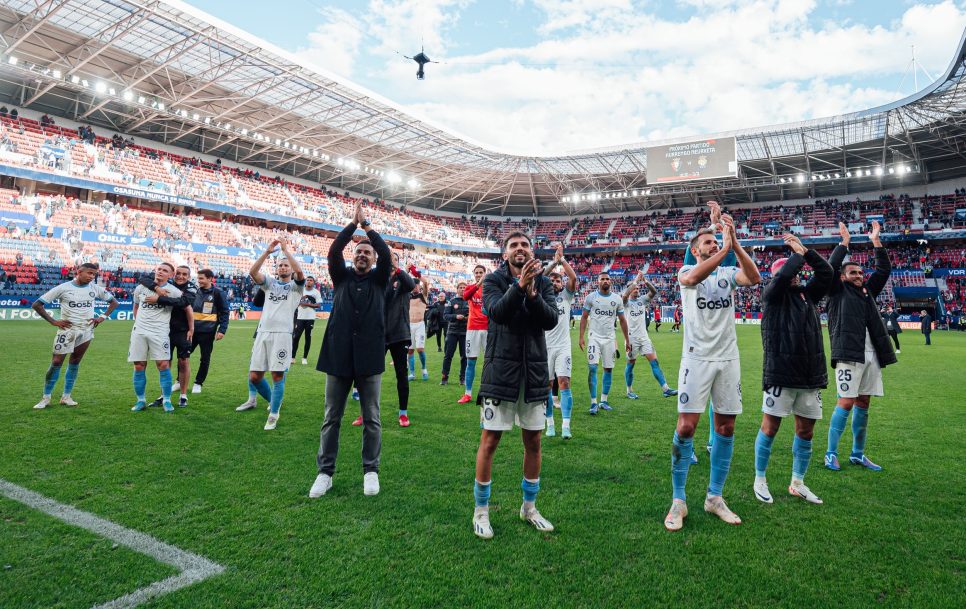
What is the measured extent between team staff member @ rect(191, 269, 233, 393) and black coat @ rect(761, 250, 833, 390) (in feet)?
24.4

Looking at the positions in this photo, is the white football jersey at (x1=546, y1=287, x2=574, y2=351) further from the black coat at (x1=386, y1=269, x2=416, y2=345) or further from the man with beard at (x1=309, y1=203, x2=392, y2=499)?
the man with beard at (x1=309, y1=203, x2=392, y2=499)

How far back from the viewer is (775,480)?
4473 mm

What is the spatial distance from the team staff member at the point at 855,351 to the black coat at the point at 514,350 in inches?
134

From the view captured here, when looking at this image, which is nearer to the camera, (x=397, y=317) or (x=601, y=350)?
(x=397, y=317)

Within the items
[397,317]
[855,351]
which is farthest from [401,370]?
[855,351]

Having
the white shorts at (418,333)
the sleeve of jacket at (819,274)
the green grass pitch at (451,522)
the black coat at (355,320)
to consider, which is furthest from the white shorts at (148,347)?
the sleeve of jacket at (819,274)

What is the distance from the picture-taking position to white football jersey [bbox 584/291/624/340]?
7515 mm

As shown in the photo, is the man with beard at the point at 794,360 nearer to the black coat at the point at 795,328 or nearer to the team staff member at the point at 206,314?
the black coat at the point at 795,328

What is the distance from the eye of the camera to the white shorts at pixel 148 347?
21.5 feet

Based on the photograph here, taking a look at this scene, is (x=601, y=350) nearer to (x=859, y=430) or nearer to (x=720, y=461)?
(x=859, y=430)

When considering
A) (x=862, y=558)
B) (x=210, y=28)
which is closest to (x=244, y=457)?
(x=862, y=558)

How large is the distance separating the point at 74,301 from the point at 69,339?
1.74 feet

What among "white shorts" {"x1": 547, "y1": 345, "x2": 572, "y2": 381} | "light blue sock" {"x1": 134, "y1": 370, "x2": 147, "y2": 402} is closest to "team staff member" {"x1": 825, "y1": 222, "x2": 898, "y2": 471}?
"white shorts" {"x1": 547, "y1": 345, "x2": 572, "y2": 381}

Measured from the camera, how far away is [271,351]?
6.32m
